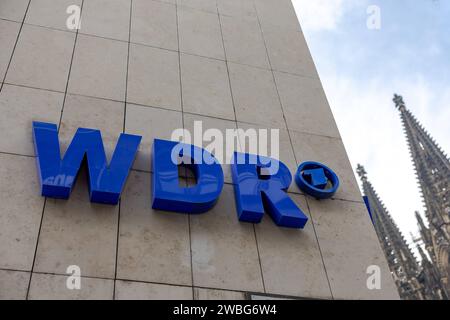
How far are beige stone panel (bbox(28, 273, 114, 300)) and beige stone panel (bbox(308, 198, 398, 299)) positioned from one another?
3.24m

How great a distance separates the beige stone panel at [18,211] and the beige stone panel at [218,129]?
9.01ft

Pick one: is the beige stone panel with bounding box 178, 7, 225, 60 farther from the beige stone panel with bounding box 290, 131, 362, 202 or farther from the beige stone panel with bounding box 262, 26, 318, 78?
the beige stone panel with bounding box 290, 131, 362, 202

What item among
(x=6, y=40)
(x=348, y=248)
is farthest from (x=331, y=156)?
(x=6, y=40)

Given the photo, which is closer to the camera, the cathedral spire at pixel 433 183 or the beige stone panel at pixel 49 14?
the beige stone panel at pixel 49 14

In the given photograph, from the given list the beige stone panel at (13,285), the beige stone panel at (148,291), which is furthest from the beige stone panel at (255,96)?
the beige stone panel at (13,285)

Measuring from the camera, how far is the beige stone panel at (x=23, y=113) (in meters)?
7.44

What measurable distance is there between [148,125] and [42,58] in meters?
2.35

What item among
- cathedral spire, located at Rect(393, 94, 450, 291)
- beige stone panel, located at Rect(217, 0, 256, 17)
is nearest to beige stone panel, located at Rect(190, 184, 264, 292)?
beige stone panel, located at Rect(217, 0, 256, 17)

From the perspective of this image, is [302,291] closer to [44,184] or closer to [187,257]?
[187,257]

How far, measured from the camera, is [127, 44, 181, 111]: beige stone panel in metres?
9.01

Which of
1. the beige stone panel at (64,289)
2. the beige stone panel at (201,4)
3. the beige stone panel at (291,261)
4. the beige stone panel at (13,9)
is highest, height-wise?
the beige stone panel at (201,4)

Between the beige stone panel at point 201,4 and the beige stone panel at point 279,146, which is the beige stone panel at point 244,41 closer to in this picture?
the beige stone panel at point 201,4

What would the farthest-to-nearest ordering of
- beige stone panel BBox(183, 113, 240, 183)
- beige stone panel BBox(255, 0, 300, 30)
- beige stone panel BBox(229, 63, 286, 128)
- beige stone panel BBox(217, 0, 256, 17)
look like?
beige stone panel BBox(255, 0, 300, 30)
beige stone panel BBox(217, 0, 256, 17)
beige stone panel BBox(229, 63, 286, 128)
beige stone panel BBox(183, 113, 240, 183)
